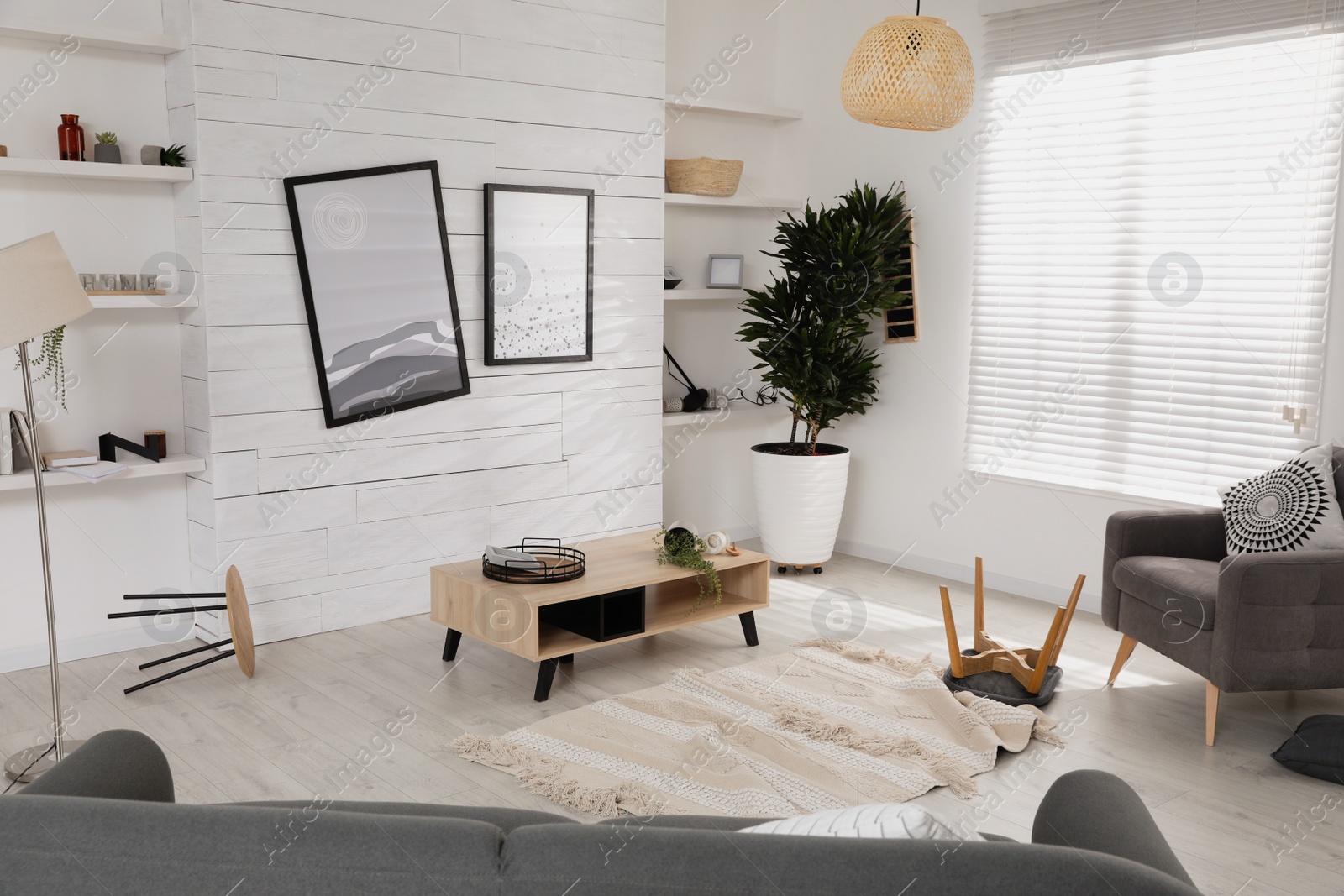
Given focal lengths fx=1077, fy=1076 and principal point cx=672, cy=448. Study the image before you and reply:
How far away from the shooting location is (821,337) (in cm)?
532

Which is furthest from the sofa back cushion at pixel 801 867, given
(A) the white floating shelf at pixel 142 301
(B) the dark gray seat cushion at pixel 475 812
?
(A) the white floating shelf at pixel 142 301

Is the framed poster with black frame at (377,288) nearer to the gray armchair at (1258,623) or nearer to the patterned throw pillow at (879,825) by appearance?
the gray armchair at (1258,623)

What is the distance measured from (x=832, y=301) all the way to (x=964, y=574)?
5.10 ft

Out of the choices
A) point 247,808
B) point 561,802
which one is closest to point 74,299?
point 561,802

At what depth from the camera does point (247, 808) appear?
3.99 feet

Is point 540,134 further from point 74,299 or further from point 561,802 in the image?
point 561,802

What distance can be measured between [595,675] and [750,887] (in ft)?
9.66

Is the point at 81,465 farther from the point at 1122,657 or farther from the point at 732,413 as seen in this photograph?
the point at 1122,657

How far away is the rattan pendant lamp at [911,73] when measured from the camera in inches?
148

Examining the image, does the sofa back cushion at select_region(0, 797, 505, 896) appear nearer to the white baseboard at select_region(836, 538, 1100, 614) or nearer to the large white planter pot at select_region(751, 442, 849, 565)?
the white baseboard at select_region(836, 538, 1100, 614)

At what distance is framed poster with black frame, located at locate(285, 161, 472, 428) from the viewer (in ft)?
14.1

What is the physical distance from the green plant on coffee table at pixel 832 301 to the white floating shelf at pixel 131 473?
2569 millimetres

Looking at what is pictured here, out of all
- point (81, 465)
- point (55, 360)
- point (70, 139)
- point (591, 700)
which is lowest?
point (591, 700)

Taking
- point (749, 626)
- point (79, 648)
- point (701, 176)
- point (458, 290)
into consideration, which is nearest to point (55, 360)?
point (79, 648)
